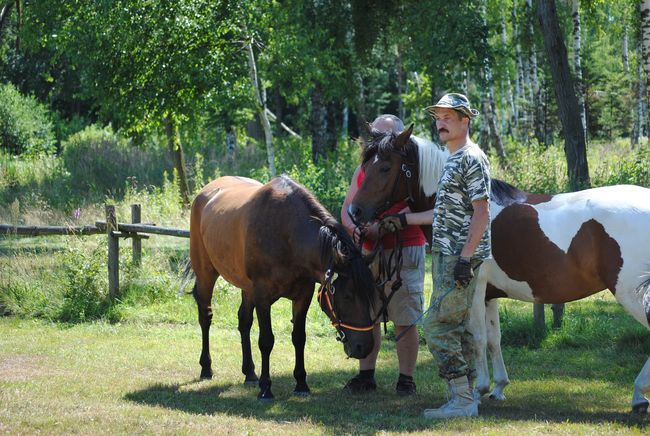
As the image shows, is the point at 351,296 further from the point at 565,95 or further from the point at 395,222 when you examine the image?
the point at 565,95

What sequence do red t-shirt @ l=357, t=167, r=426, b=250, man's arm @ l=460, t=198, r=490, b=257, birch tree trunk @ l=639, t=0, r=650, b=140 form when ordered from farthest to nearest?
birch tree trunk @ l=639, t=0, r=650, b=140
red t-shirt @ l=357, t=167, r=426, b=250
man's arm @ l=460, t=198, r=490, b=257

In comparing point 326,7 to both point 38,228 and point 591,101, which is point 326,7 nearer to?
point 38,228

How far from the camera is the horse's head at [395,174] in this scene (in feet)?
19.5

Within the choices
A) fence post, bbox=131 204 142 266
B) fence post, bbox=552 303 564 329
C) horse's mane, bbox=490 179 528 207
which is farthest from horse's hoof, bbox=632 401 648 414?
fence post, bbox=131 204 142 266

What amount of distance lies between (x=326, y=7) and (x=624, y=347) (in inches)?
532

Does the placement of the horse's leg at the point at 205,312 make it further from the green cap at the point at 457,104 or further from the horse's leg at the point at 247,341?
the green cap at the point at 457,104

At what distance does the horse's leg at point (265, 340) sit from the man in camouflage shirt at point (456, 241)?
5.01 feet

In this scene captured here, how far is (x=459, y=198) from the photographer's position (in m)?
5.32

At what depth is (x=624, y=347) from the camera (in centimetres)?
802

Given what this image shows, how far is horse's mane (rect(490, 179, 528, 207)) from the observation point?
622cm

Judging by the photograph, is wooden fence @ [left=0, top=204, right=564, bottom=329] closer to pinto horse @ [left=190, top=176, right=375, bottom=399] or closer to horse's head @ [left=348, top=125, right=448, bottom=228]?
pinto horse @ [left=190, top=176, right=375, bottom=399]

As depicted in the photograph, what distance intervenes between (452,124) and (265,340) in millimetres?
2601

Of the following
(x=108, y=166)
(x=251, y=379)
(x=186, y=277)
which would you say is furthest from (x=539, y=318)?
(x=108, y=166)

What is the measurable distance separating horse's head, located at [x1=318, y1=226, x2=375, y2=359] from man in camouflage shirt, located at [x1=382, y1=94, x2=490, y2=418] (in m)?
0.56
